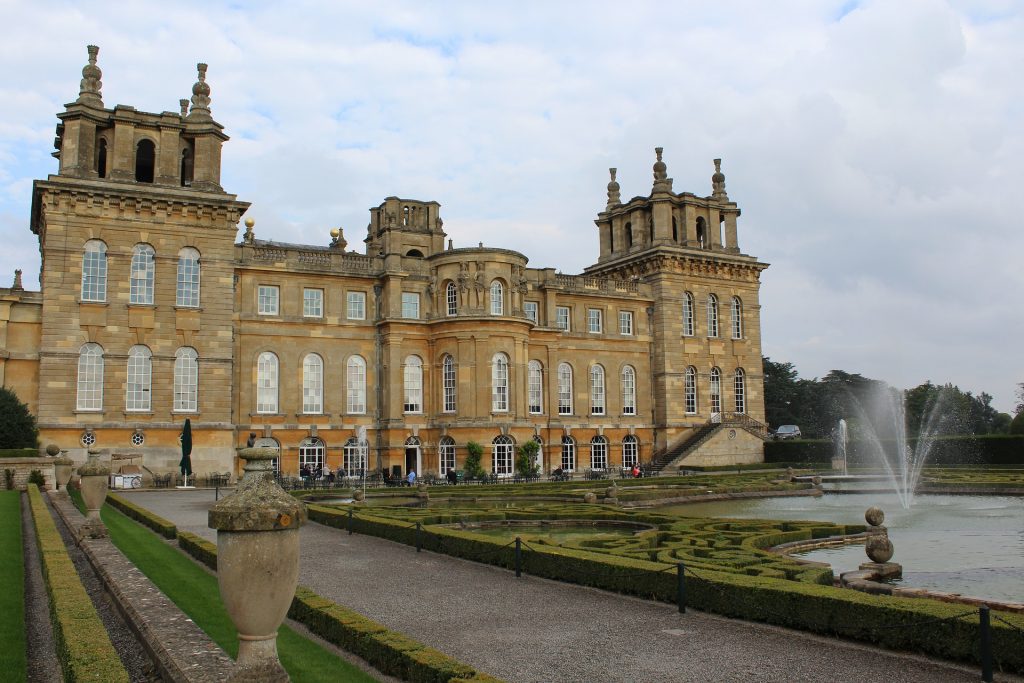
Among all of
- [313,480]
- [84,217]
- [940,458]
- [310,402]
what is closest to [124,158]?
[84,217]

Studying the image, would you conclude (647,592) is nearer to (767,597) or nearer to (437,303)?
(767,597)

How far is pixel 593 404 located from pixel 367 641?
1480 inches

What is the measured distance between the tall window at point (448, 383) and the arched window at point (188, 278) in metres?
11.5

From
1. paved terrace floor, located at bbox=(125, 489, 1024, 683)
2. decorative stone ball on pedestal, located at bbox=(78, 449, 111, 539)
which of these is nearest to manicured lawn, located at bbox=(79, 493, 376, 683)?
decorative stone ball on pedestal, located at bbox=(78, 449, 111, 539)

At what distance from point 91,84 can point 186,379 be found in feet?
41.6

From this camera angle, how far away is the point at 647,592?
1155 cm

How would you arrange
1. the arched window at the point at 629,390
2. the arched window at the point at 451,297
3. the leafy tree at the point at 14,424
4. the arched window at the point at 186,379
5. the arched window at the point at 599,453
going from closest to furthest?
the leafy tree at the point at 14,424 → the arched window at the point at 186,379 → the arched window at the point at 451,297 → the arched window at the point at 599,453 → the arched window at the point at 629,390

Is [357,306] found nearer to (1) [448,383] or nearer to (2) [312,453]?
(1) [448,383]

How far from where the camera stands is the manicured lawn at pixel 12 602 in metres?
7.78

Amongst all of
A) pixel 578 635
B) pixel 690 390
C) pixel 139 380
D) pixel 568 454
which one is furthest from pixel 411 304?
pixel 578 635

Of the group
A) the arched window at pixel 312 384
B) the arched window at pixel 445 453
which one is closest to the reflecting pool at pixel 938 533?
the arched window at pixel 445 453

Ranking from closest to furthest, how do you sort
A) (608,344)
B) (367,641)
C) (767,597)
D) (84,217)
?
(367,641) < (767,597) < (84,217) < (608,344)

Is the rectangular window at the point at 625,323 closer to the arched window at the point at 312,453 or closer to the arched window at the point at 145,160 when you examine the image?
the arched window at the point at 312,453

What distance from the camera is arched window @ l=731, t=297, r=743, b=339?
4994 cm
